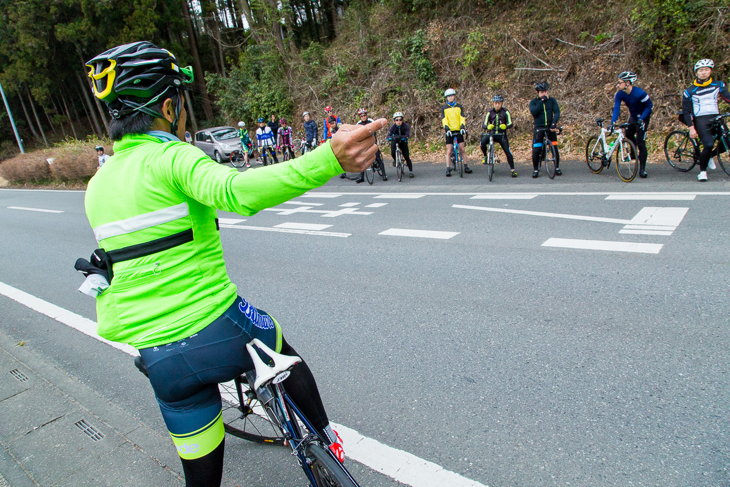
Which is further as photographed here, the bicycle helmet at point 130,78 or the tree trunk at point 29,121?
the tree trunk at point 29,121

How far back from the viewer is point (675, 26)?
11367 millimetres

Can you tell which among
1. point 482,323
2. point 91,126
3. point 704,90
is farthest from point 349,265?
point 91,126

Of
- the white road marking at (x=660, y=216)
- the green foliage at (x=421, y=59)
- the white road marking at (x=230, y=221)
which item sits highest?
the green foliage at (x=421, y=59)

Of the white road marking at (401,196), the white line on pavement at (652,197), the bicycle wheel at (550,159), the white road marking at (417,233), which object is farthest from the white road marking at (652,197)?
the white road marking at (401,196)

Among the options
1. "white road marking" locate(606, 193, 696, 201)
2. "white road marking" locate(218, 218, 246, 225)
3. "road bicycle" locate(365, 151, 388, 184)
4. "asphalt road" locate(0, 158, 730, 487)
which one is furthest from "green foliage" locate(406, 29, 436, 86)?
"white road marking" locate(606, 193, 696, 201)

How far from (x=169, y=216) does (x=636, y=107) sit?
9254mm

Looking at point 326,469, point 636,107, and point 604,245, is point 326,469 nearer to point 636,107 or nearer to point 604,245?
point 604,245

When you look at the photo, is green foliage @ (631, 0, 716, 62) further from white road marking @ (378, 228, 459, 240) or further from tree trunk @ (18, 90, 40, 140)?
tree trunk @ (18, 90, 40, 140)

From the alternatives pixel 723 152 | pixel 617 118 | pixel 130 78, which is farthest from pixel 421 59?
pixel 130 78

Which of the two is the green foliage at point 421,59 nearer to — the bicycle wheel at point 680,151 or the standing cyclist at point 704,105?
the bicycle wheel at point 680,151

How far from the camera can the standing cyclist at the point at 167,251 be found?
1.57 meters

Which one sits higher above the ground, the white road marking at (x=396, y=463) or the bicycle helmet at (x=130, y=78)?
the bicycle helmet at (x=130, y=78)

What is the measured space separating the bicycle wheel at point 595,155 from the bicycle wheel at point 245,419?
872cm

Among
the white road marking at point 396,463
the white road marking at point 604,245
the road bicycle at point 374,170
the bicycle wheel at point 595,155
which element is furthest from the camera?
the road bicycle at point 374,170
